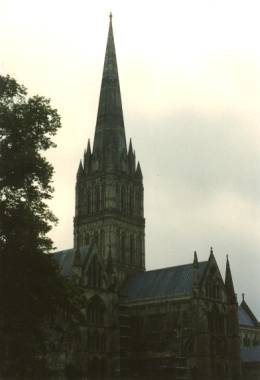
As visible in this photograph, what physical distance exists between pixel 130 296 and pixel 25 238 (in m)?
50.9

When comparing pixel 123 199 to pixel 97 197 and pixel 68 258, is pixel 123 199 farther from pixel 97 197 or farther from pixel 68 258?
pixel 68 258

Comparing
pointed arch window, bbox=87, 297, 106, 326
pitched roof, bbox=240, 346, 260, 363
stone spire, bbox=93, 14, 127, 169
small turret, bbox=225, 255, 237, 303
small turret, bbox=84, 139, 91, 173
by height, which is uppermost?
stone spire, bbox=93, 14, 127, 169

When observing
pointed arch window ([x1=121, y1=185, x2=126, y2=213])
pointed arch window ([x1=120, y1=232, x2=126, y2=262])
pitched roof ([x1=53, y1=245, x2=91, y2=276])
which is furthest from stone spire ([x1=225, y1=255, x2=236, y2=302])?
pitched roof ([x1=53, y1=245, x2=91, y2=276])

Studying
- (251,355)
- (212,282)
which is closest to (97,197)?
(212,282)

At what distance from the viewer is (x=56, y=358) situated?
58.8 metres

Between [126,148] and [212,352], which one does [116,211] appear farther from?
[212,352]

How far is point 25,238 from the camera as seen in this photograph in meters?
28.4

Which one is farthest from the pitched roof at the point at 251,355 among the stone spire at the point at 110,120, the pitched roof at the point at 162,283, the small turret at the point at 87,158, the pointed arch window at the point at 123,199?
the small turret at the point at 87,158

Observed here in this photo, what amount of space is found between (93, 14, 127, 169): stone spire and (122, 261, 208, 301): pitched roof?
16.4m

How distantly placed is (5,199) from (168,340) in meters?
44.9

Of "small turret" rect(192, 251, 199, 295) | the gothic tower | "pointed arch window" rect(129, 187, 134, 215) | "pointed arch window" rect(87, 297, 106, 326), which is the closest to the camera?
"pointed arch window" rect(87, 297, 106, 326)

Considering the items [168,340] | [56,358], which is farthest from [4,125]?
[168,340]

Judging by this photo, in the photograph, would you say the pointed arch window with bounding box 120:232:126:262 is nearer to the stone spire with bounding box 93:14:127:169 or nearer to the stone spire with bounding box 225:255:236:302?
the stone spire with bounding box 93:14:127:169

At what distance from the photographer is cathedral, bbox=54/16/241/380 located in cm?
6638
